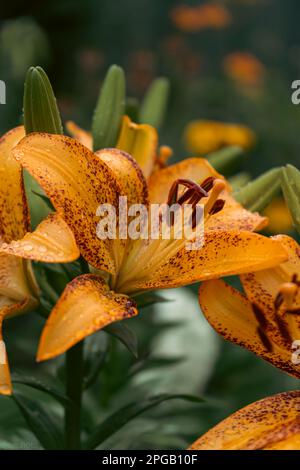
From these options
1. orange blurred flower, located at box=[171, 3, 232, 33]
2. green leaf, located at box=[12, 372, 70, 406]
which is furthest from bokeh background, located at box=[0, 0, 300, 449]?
green leaf, located at box=[12, 372, 70, 406]

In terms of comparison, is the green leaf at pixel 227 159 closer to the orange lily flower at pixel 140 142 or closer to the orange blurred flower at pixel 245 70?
the orange lily flower at pixel 140 142

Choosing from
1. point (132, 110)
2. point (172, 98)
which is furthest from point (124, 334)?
point (172, 98)

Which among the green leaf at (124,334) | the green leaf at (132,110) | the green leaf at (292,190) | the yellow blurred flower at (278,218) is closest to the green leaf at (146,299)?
the green leaf at (124,334)

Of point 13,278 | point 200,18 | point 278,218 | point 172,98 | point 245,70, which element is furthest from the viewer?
point 200,18

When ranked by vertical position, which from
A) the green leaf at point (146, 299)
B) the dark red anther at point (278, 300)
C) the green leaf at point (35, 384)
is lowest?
the green leaf at point (35, 384)

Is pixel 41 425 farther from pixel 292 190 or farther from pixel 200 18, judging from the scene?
pixel 200 18

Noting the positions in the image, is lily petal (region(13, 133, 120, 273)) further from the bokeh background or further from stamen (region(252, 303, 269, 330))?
the bokeh background
